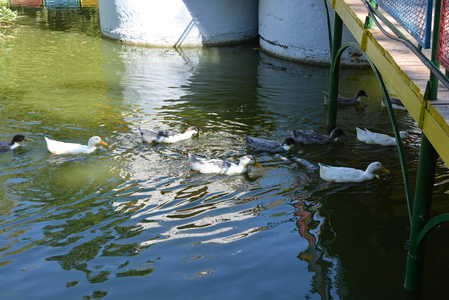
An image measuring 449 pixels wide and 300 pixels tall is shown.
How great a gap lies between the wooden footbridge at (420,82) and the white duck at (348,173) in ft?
6.81

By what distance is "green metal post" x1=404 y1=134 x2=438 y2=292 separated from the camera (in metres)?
5.11

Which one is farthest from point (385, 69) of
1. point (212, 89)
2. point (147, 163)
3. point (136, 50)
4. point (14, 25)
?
point (14, 25)

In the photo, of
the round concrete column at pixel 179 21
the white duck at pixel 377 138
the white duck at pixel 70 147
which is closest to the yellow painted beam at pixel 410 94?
the white duck at pixel 377 138

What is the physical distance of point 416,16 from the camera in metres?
5.09

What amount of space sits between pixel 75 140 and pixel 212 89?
4382 mm

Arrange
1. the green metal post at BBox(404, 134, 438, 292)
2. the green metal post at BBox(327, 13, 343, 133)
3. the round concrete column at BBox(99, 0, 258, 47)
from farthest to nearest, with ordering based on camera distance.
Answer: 1. the round concrete column at BBox(99, 0, 258, 47)
2. the green metal post at BBox(327, 13, 343, 133)
3. the green metal post at BBox(404, 134, 438, 292)

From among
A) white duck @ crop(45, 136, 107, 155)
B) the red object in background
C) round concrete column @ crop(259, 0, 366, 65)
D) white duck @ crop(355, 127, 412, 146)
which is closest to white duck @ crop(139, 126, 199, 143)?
white duck @ crop(45, 136, 107, 155)

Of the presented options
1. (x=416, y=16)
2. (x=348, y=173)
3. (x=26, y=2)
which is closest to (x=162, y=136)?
(x=348, y=173)

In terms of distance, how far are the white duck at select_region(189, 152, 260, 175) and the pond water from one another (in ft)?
0.44

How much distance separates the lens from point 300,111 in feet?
39.2

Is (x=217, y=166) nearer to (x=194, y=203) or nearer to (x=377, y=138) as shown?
(x=194, y=203)

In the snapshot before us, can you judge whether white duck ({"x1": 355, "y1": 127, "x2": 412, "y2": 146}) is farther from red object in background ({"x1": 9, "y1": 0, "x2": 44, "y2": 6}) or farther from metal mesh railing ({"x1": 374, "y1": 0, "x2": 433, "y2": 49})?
red object in background ({"x1": 9, "y1": 0, "x2": 44, "y2": 6})

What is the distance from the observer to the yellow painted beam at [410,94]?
4383 millimetres

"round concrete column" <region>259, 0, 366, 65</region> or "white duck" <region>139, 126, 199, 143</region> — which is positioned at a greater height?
"round concrete column" <region>259, 0, 366, 65</region>
